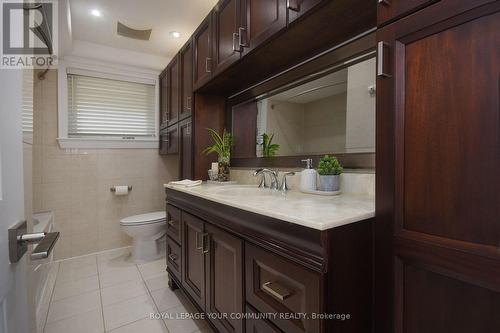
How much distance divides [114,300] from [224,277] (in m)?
1.21

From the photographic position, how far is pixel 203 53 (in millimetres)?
1925

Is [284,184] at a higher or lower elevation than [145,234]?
higher

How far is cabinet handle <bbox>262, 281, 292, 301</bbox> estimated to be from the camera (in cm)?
82

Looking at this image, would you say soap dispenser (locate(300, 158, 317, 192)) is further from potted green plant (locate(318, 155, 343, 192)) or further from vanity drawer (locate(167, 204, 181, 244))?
vanity drawer (locate(167, 204, 181, 244))

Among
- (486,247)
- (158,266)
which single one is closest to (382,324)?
(486,247)

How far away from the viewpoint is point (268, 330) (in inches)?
35.5

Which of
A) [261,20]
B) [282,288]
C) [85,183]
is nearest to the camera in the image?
[282,288]

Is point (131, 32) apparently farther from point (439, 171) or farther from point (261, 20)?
point (439, 171)

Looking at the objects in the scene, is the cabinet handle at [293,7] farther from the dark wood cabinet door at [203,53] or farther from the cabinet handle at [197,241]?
the cabinet handle at [197,241]

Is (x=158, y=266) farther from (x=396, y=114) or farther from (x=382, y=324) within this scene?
(x=396, y=114)

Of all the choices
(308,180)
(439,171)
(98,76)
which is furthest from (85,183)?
(439,171)

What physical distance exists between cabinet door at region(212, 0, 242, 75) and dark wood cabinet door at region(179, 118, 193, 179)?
69 cm

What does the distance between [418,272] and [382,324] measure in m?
0.21

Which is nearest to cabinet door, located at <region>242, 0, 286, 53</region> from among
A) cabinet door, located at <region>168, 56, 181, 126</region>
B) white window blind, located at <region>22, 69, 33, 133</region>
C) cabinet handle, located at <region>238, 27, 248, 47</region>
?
cabinet handle, located at <region>238, 27, 248, 47</region>
